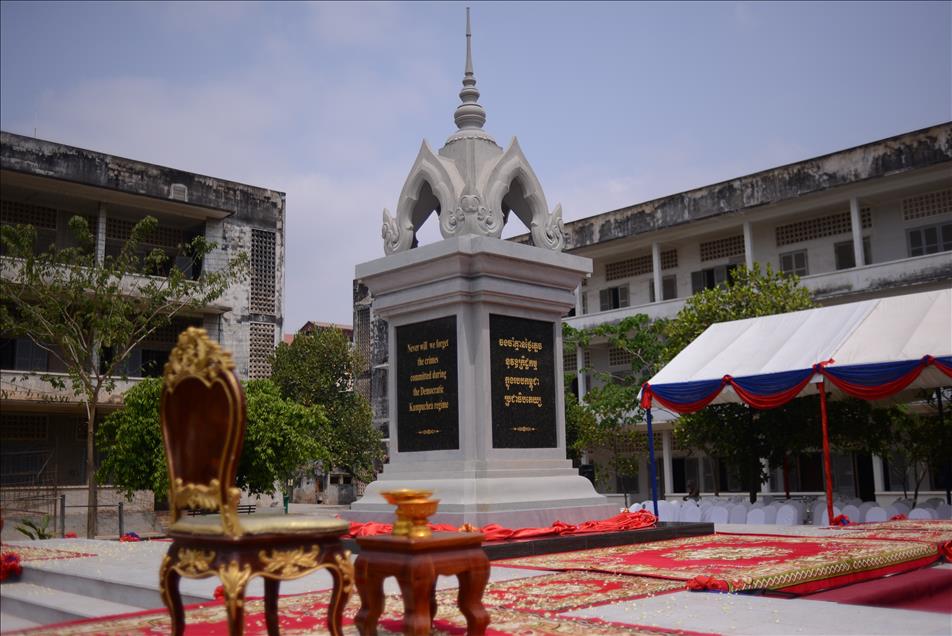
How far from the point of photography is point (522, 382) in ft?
29.6

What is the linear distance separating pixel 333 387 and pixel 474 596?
87.2 feet

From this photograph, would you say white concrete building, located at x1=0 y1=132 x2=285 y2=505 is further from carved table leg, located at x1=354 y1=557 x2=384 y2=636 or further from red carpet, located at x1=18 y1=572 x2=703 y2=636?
carved table leg, located at x1=354 y1=557 x2=384 y2=636

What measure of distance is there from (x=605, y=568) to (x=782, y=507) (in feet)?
21.8

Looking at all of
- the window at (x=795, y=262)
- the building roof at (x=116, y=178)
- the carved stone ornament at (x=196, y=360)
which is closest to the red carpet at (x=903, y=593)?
the carved stone ornament at (x=196, y=360)

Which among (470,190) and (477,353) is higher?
(470,190)

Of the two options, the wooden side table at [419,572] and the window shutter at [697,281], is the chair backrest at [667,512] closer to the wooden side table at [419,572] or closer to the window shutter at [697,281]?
the wooden side table at [419,572]

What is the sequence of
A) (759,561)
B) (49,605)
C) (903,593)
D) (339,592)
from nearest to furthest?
(339,592)
(49,605)
(903,593)
(759,561)

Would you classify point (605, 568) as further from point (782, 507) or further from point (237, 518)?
point (782, 507)

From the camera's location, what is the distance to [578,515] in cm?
882

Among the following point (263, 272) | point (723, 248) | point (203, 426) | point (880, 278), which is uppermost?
point (723, 248)

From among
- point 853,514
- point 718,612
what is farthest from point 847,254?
point 718,612

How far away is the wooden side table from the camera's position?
366 cm

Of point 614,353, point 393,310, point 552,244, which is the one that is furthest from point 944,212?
point 393,310

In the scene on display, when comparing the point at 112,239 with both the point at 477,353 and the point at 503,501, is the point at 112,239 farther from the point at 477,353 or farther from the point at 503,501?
the point at 503,501
